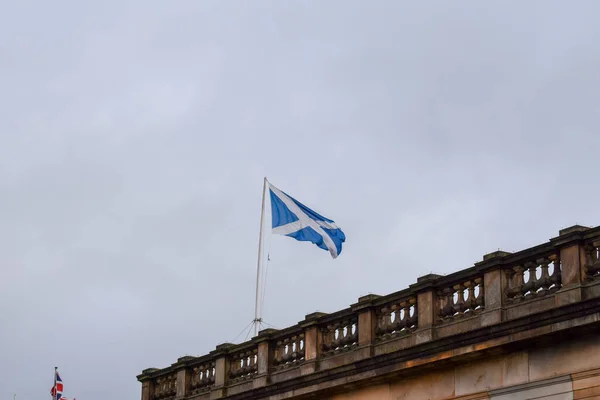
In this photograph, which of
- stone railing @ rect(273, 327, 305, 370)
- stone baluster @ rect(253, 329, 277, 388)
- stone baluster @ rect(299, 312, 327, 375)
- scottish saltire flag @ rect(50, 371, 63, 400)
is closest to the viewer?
stone baluster @ rect(299, 312, 327, 375)

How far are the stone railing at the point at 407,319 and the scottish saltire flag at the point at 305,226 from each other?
3297 millimetres

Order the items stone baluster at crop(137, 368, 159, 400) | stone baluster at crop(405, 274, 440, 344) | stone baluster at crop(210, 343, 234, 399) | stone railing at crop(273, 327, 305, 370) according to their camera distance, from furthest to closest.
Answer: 1. stone baluster at crop(137, 368, 159, 400)
2. stone baluster at crop(210, 343, 234, 399)
3. stone railing at crop(273, 327, 305, 370)
4. stone baluster at crop(405, 274, 440, 344)

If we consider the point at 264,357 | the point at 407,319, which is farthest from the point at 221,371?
the point at 407,319

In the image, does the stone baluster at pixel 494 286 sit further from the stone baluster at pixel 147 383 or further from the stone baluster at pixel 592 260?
the stone baluster at pixel 147 383

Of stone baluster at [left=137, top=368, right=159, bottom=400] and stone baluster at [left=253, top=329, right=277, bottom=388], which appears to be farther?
stone baluster at [left=137, top=368, right=159, bottom=400]

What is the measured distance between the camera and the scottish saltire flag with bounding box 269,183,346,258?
37.0 m

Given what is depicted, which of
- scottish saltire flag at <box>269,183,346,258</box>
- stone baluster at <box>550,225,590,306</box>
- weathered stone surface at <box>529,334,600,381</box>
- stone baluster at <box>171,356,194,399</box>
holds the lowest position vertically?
weathered stone surface at <box>529,334,600,381</box>

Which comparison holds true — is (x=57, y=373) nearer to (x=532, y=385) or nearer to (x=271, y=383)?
(x=271, y=383)

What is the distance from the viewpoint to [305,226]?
123 ft

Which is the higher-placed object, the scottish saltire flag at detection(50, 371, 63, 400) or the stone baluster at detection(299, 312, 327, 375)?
the scottish saltire flag at detection(50, 371, 63, 400)

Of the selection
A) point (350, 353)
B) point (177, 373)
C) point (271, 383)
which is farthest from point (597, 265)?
point (177, 373)

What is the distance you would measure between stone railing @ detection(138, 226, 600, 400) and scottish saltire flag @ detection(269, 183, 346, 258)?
330 cm

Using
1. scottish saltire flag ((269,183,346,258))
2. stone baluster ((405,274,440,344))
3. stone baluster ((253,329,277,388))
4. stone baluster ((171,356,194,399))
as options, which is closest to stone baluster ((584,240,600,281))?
stone baluster ((405,274,440,344))

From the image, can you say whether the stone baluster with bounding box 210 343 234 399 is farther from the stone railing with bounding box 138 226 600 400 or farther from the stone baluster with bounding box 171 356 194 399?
the stone baluster with bounding box 171 356 194 399
